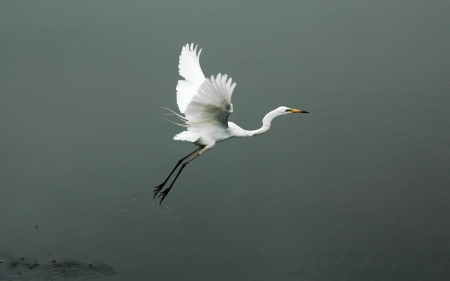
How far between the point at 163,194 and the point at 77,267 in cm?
90

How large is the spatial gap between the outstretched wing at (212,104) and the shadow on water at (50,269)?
1385mm

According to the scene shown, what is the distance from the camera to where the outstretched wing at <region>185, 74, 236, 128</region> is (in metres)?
4.02

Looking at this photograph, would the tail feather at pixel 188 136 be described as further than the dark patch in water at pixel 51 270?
No

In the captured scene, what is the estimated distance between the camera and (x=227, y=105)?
14.1 ft

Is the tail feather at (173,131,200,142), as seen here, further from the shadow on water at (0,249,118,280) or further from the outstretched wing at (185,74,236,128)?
the shadow on water at (0,249,118,280)

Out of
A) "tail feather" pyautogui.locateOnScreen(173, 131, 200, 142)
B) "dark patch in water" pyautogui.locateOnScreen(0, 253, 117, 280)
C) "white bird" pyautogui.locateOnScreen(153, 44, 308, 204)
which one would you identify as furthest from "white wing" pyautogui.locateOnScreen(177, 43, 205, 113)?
"dark patch in water" pyautogui.locateOnScreen(0, 253, 117, 280)

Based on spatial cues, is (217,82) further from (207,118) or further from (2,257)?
(2,257)

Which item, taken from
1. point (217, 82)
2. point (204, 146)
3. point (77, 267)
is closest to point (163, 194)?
point (204, 146)

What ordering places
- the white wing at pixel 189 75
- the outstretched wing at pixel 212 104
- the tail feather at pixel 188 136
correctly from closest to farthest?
the outstretched wing at pixel 212 104, the tail feather at pixel 188 136, the white wing at pixel 189 75

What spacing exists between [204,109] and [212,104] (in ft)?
0.38

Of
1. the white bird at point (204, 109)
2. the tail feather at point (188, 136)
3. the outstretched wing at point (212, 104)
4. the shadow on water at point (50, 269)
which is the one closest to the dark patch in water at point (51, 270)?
the shadow on water at point (50, 269)

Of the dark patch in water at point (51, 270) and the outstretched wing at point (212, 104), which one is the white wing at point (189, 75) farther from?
the dark patch in water at point (51, 270)

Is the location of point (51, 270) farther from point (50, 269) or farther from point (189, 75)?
point (189, 75)

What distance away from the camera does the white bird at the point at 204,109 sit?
412 cm
